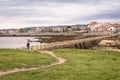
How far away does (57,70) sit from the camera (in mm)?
28812

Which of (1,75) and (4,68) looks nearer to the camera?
(1,75)

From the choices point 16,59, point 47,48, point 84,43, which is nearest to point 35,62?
point 16,59

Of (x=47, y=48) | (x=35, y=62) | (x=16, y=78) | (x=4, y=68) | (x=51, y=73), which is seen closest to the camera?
(x=16, y=78)

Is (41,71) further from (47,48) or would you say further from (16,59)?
(47,48)

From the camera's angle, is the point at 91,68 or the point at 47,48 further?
the point at 47,48

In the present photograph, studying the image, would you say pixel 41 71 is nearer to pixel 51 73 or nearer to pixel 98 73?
pixel 51 73

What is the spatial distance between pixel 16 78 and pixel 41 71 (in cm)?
377

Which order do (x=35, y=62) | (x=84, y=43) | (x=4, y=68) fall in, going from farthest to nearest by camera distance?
1. (x=84, y=43)
2. (x=35, y=62)
3. (x=4, y=68)

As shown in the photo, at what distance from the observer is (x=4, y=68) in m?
28.8

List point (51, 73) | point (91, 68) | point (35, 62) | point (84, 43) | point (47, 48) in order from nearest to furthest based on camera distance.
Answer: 1. point (51, 73)
2. point (91, 68)
3. point (35, 62)
4. point (47, 48)
5. point (84, 43)

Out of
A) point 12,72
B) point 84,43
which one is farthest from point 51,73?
point 84,43

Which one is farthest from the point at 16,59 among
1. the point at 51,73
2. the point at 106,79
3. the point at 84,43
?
the point at 84,43

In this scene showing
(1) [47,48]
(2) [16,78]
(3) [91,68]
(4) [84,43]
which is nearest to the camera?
(2) [16,78]

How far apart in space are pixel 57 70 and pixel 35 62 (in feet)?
18.3
